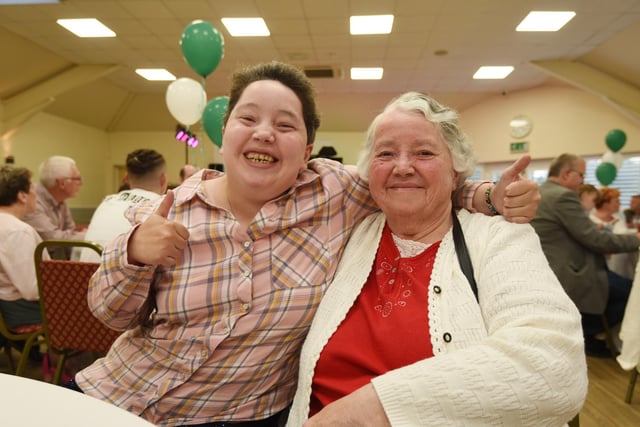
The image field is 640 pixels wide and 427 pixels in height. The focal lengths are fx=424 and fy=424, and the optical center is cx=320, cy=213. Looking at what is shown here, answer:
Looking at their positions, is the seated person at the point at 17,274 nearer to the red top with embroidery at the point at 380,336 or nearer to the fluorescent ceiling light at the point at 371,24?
the red top with embroidery at the point at 380,336

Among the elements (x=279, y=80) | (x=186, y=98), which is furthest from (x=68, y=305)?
(x=186, y=98)

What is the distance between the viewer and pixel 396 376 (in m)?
0.86

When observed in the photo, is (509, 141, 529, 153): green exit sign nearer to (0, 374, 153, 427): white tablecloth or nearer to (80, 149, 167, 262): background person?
(80, 149, 167, 262): background person

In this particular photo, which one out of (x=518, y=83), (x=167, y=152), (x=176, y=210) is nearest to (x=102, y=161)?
(x=167, y=152)

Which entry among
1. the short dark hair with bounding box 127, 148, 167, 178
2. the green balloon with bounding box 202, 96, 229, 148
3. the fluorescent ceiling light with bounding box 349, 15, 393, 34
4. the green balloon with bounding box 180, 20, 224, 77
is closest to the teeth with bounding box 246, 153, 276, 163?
the short dark hair with bounding box 127, 148, 167, 178

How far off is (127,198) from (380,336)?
92.5 inches

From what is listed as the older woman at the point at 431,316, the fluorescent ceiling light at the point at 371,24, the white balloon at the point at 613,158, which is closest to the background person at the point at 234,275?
the older woman at the point at 431,316

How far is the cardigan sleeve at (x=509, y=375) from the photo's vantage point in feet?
2.66

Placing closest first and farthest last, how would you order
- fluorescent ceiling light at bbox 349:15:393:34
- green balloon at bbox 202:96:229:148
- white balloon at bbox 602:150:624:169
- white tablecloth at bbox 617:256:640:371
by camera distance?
white tablecloth at bbox 617:256:640:371, green balloon at bbox 202:96:229:148, fluorescent ceiling light at bbox 349:15:393:34, white balloon at bbox 602:150:624:169

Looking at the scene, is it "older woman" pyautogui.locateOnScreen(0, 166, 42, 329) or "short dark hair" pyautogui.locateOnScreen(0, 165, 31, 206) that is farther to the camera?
"short dark hair" pyautogui.locateOnScreen(0, 165, 31, 206)

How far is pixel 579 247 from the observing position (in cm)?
346

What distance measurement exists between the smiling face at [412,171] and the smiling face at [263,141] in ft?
0.87

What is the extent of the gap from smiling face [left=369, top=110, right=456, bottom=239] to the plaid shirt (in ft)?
0.71

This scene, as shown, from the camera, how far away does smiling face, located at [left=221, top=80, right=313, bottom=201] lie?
1.22m
